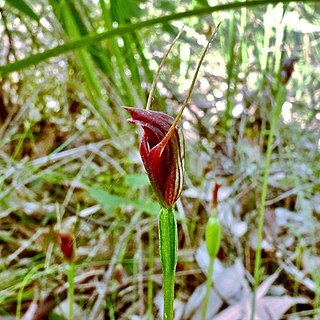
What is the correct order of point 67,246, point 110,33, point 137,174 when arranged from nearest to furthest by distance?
point 110,33, point 67,246, point 137,174

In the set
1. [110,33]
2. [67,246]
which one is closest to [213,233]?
[67,246]

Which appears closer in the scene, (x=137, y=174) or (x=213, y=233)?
(x=213, y=233)

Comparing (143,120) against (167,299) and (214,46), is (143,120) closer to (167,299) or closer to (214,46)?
(167,299)

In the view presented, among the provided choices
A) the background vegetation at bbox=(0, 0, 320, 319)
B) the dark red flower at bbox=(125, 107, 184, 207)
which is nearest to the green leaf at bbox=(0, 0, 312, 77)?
the dark red flower at bbox=(125, 107, 184, 207)

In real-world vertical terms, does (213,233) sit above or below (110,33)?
below

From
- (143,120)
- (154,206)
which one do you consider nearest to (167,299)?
(143,120)

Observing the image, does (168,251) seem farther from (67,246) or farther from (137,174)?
(137,174)
